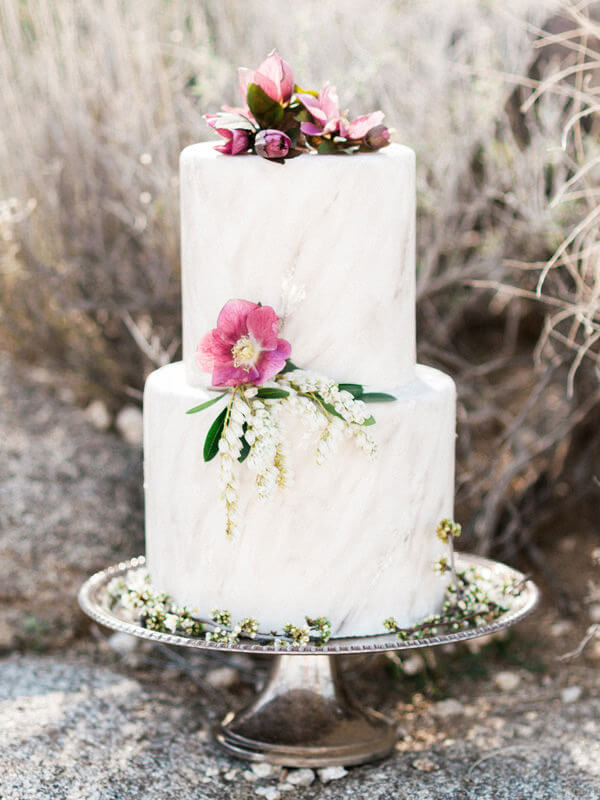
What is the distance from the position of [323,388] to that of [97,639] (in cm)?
145

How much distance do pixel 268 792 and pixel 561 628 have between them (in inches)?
46.9

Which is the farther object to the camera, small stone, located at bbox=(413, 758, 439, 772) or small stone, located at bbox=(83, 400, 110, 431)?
small stone, located at bbox=(83, 400, 110, 431)

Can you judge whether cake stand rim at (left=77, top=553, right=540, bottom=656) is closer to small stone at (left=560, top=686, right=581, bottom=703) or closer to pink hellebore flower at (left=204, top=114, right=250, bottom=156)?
small stone at (left=560, top=686, right=581, bottom=703)

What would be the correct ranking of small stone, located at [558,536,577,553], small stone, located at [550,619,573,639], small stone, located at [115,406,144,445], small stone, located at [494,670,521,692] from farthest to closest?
small stone, located at [115,406,144,445], small stone, located at [558,536,577,553], small stone, located at [550,619,573,639], small stone, located at [494,670,521,692]

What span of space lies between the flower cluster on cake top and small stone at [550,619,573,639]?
1.64m

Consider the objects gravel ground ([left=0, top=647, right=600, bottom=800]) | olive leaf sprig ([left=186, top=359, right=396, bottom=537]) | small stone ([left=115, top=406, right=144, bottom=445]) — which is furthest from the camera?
small stone ([left=115, top=406, right=144, bottom=445])

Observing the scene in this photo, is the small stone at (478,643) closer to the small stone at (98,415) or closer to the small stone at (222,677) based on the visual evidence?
the small stone at (222,677)

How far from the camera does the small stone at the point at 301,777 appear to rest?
2451 mm

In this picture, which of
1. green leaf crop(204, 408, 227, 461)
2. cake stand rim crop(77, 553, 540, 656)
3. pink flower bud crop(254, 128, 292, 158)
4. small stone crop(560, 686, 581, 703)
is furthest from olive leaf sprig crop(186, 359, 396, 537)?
small stone crop(560, 686, 581, 703)

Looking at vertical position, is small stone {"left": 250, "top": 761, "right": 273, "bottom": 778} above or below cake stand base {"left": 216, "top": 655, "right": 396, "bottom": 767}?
below

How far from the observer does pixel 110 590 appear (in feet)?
8.36

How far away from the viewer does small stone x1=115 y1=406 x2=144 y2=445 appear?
3.72 m

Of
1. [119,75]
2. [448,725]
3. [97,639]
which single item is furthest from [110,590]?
[119,75]

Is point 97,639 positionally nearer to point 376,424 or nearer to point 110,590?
point 110,590
